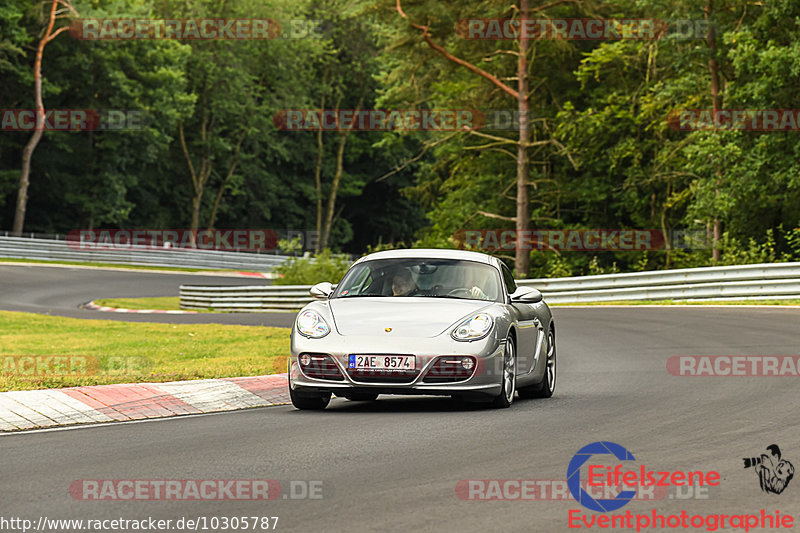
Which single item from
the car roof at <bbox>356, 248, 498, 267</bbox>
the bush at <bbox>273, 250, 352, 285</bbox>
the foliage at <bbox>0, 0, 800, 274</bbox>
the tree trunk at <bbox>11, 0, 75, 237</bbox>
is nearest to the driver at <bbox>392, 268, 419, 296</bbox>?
the car roof at <bbox>356, 248, 498, 267</bbox>

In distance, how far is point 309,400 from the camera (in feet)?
36.4

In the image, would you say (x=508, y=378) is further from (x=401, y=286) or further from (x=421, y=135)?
(x=421, y=135)

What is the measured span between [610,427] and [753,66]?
2412 centimetres

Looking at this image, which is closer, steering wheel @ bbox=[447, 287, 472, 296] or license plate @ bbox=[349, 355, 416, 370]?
license plate @ bbox=[349, 355, 416, 370]

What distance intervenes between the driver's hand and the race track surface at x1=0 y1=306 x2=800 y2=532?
3.69 ft

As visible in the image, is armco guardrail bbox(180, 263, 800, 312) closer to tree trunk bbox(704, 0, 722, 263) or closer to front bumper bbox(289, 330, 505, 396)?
tree trunk bbox(704, 0, 722, 263)

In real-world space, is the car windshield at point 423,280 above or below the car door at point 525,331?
above

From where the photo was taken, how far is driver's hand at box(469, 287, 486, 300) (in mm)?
11496

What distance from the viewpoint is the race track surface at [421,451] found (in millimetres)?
6219

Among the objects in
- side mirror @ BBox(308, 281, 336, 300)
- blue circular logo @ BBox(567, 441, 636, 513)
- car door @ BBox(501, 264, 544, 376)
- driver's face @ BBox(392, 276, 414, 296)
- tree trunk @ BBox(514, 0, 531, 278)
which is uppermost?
tree trunk @ BBox(514, 0, 531, 278)

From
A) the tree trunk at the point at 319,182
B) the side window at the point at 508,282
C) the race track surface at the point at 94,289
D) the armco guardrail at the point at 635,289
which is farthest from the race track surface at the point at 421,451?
the tree trunk at the point at 319,182

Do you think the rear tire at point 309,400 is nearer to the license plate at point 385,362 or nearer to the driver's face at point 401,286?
the license plate at point 385,362

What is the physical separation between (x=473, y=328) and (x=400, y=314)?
68cm

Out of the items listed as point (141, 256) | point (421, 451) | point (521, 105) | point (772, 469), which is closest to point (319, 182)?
point (141, 256)
